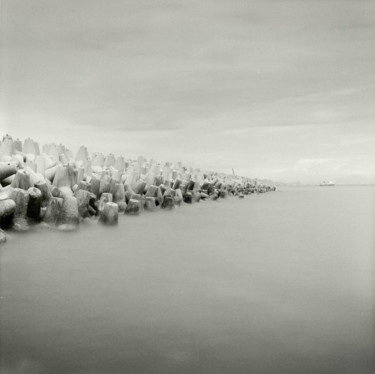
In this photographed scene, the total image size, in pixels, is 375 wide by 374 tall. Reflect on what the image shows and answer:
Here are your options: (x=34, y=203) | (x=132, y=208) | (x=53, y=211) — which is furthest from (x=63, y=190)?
(x=132, y=208)

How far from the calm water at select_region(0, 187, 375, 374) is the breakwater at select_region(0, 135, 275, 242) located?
0.39m

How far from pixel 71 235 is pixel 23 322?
2.76m

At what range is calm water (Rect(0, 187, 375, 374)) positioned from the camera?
1.85 metres

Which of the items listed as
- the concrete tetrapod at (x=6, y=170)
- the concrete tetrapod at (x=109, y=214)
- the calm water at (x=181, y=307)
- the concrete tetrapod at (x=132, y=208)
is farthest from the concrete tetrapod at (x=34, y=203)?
the concrete tetrapod at (x=132, y=208)

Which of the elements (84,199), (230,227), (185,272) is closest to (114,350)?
(185,272)

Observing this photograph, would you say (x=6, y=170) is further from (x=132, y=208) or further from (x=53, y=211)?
(x=132, y=208)

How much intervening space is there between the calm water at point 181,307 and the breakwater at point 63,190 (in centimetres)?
39

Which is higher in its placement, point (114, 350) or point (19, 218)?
point (19, 218)

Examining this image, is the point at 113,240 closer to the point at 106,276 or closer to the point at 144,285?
the point at 106,276

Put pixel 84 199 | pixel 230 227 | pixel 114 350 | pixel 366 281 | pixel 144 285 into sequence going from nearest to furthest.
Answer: pixel 114 350 → pixel 144 285 → pixel 366 281 → pixel 84 199 → pixel 230 227

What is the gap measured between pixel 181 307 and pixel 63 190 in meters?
3.35

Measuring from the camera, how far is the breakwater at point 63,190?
489cm

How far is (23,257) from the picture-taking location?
12.2 ft

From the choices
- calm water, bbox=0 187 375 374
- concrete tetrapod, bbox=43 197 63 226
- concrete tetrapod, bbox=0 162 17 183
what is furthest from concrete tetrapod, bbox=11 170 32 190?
calm water, bbox=0 187 375 374
